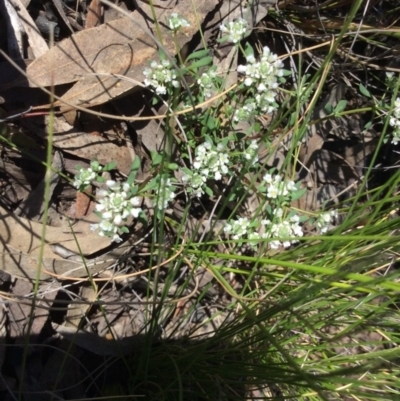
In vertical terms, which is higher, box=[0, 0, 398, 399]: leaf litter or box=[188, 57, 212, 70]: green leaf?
box=[188, 57, 212, 70]: green leaf

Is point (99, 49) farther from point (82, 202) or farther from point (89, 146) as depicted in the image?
point (82, 202)

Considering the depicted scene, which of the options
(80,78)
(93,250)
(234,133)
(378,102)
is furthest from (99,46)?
(378,102)

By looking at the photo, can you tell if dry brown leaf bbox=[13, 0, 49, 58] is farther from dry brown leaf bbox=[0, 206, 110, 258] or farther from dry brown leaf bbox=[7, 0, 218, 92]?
dry brown leaf bbox=[0, 206, 110, 258]

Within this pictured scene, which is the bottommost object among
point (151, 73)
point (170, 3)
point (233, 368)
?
point (233, 368)

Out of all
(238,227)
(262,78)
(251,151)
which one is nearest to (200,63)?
(262,78)

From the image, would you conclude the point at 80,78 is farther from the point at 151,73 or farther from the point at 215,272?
the point at 215,272

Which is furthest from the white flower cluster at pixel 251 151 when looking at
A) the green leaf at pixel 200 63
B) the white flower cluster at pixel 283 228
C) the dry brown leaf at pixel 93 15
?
the dry brown leaf at pixel 93 15

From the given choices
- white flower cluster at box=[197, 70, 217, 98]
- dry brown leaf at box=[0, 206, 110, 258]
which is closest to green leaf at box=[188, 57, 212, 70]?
white flower cluster at box=[197, 70, 217, 98]
